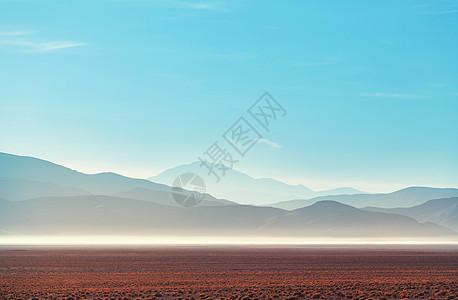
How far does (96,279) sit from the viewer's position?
43906 mm

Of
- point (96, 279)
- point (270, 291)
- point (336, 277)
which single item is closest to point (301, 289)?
point (270, 291)

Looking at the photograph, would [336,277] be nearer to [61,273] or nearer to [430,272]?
[430,272]

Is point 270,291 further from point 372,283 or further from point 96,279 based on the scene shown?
point 96,279

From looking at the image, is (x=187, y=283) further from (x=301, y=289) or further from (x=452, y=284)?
(x=452, y=284)

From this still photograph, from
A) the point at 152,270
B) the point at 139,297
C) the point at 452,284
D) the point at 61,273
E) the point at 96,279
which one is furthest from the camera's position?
the point at 152,270

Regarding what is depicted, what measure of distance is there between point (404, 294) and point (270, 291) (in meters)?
7.68

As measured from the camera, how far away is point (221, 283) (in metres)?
40.9

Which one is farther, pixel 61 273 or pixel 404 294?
pixel 61 273

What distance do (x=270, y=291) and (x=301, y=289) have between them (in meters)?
2.38

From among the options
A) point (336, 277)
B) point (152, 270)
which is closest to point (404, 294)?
point (336, 277)

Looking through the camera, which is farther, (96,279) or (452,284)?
(96,279)

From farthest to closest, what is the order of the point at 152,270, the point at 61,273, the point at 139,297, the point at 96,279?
1. the point at 152,270
2. the point at 61,273
3. the point at 96,279
4. the point at 139,297

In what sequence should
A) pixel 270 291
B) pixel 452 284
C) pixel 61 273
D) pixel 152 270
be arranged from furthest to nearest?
pixel 152 270, pixel 61 273, pixel 452 284, pixel 270 291

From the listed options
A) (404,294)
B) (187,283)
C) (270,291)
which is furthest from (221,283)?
(404,294)
